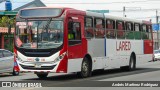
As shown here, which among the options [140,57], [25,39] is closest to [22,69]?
[25,39]

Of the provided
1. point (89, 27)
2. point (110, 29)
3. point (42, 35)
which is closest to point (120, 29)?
point (110, 29)

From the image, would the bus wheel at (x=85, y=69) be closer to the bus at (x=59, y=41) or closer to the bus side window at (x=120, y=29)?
the bus at (x=59, y=41)

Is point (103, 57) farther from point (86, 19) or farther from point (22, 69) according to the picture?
point (22, 69)

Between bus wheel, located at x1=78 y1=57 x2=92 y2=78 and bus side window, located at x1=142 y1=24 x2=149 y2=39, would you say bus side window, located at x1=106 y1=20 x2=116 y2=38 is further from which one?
bus side window, located at x1=142 y1=24 x2=149 y2=39

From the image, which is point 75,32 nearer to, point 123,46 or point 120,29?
point 120,29

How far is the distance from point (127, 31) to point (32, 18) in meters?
8.18

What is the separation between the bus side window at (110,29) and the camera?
21.6 metres

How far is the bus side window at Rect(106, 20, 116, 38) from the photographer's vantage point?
21.6 m

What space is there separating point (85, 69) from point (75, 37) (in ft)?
5.88

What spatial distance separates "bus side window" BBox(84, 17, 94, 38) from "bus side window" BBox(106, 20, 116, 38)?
196 cm

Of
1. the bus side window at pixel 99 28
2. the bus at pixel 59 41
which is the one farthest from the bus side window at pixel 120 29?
the bus side window at pixel 99 28

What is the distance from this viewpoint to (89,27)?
19.5 metres

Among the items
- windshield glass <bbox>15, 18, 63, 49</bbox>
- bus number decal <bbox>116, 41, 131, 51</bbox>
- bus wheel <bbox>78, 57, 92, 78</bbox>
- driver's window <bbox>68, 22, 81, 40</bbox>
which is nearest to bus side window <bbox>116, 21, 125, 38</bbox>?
bus number decal <bbox>116, 41, 131, 51</bbox>

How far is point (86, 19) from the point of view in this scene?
63.4 ft
